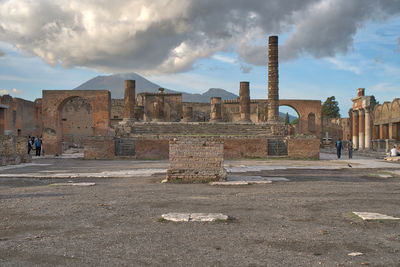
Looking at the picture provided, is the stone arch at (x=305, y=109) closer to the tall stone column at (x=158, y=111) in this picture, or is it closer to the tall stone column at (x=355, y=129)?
the tall stone column at (x=355, y=129)

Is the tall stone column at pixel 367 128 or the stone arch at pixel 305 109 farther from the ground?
the stone arch at pixel 305 109

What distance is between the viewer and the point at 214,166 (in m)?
9.21

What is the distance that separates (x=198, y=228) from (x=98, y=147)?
15835mm

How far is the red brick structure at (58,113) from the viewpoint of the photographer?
82.3ft

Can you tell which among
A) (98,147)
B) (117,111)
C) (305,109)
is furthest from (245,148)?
(117,111)

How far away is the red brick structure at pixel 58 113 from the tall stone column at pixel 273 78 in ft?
38.5

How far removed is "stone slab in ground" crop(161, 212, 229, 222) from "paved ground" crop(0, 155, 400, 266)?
15 cm

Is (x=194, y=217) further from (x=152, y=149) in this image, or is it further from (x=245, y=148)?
(x=152, y=149)

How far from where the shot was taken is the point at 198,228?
445 cm

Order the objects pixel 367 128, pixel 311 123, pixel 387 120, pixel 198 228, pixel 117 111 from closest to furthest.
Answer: pixel 198 228 < pixel 367 128 < pixel 387 120 < pixel 311 123 < pixel 117 111

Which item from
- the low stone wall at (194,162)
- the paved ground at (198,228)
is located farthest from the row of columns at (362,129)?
the low stone wall at (194,162)

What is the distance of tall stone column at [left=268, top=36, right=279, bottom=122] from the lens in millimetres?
27344

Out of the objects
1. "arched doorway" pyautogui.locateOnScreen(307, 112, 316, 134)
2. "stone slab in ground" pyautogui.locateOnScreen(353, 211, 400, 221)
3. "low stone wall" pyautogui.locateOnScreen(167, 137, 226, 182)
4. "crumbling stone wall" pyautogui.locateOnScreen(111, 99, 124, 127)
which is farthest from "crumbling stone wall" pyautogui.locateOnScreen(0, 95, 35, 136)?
"stone slab in ground" pyautogui.locateOnScreen(353, 211, 400, 221)

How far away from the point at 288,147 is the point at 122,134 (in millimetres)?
9968
